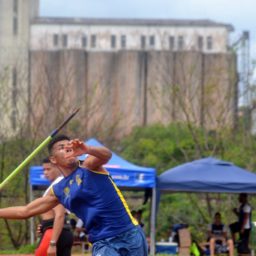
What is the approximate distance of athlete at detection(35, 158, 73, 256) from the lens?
10.6 metres

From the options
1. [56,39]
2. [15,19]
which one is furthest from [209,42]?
[15,19]

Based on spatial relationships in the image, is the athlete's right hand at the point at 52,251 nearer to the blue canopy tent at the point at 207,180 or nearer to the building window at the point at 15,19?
the blue canopy tent at the point at 207,180

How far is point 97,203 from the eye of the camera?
8.38m

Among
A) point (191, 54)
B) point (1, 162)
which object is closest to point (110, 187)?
point (1, 162)

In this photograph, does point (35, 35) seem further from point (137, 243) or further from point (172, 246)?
point (137, 243)

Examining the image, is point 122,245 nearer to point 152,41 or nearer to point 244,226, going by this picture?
point 244,226

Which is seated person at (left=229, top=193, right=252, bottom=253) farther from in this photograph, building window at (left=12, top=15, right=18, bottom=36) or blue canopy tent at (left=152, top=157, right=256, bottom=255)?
building window at (left=12, top=15, right=18, bottom=36)

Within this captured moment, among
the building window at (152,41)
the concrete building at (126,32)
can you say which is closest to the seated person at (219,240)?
the concrete building at (126,32)

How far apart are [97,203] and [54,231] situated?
241 cm

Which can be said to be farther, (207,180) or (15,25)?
(15,25)

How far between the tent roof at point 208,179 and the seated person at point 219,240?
1.22 meters

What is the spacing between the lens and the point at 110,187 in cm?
841

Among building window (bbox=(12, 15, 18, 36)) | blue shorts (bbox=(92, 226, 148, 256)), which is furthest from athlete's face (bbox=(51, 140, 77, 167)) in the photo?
building window (bbox=(12, 15, 18, 36))

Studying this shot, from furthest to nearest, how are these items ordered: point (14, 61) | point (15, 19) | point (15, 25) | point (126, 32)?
point (126, 32) → point (15, 25) → point (15, 19) → point (14, 61)
